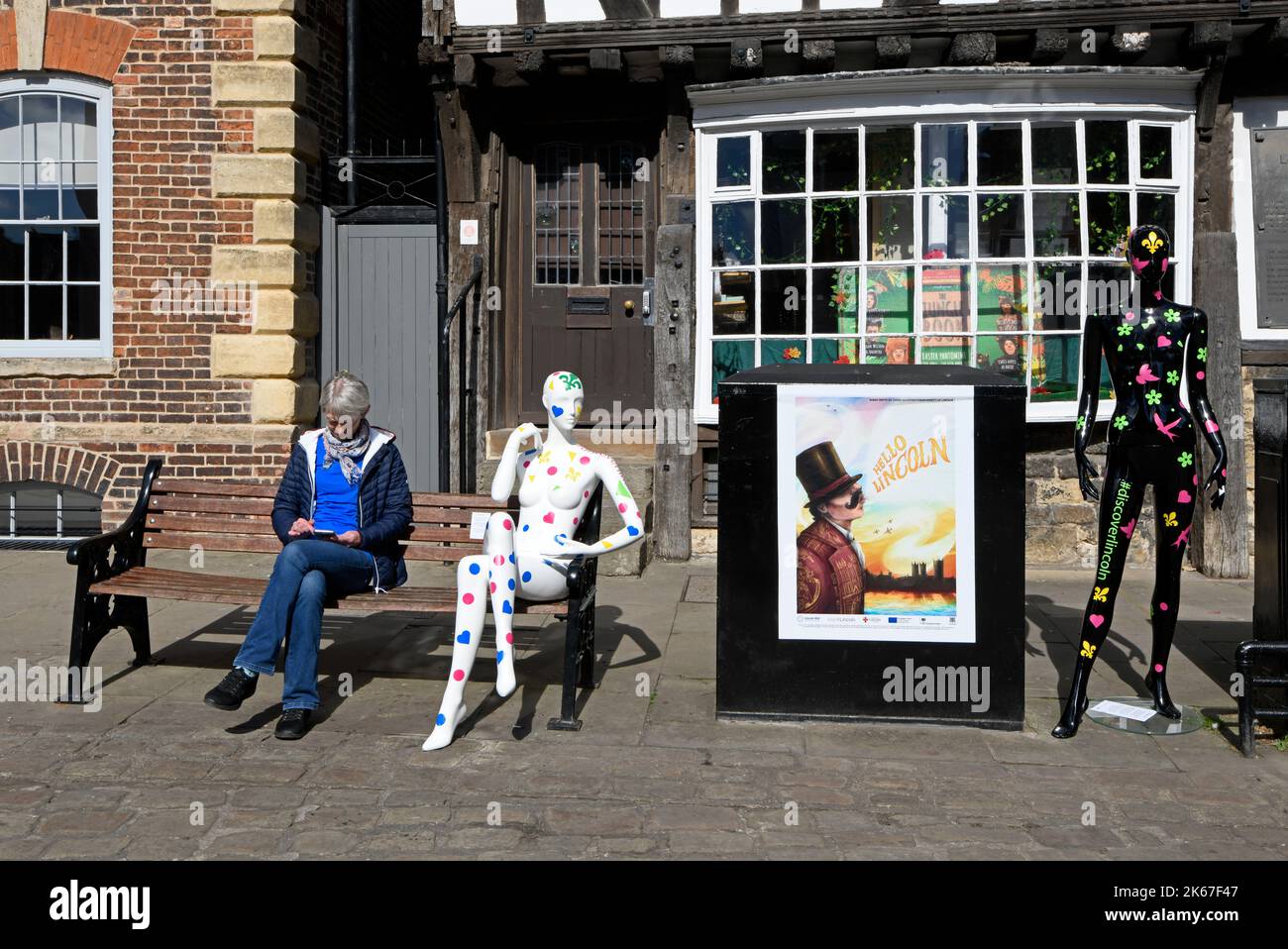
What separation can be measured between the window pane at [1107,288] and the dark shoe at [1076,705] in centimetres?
430

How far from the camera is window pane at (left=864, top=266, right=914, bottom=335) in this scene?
934 centimetres

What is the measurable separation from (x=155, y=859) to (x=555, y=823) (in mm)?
1303

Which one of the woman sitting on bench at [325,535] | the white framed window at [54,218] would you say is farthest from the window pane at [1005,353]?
the white framed window at [54,218]

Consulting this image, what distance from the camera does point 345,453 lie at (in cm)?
→ 586

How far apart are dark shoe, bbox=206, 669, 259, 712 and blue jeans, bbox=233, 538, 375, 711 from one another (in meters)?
0.07

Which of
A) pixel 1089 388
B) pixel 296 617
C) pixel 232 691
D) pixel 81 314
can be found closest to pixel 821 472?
pixel 1089 388

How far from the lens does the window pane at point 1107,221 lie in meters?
9.18

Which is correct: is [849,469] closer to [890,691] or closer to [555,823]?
[890,691]

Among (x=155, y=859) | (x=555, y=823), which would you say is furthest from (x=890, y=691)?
(x=155, y=859)

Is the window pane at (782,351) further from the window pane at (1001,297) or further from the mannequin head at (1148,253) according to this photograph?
the mannequin head at (1148,253)

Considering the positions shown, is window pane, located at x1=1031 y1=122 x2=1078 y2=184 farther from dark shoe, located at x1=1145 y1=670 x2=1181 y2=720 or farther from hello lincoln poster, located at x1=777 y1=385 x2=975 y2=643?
dark shoe, located at x1=1145 y1=670 x2=1181 y2=720

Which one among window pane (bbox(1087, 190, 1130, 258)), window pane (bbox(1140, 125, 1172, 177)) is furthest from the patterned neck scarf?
window pane (bbox(1140, 125, 1172, 177))

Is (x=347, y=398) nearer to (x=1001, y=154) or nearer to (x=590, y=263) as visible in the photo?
(x=590, y=263)

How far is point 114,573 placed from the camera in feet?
20.7
